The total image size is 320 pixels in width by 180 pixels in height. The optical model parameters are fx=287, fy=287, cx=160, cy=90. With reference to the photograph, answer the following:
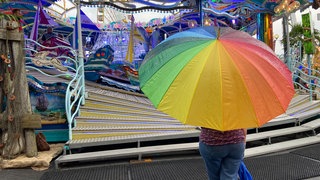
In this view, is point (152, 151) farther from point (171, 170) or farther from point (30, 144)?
point (30, 144)

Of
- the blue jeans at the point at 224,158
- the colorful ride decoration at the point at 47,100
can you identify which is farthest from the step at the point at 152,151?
the blue jeans at the point at 224,158

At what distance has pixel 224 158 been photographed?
2.66 meters

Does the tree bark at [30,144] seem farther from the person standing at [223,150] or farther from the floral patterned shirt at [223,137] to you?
the floral patterned shirt at [223,137]

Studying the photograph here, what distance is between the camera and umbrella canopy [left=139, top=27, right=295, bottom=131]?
2.19 metres

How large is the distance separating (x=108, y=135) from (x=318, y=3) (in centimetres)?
846

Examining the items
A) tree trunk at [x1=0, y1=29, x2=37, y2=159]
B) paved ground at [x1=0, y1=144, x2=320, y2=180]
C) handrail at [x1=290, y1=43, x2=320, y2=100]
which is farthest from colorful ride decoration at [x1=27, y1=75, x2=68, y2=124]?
handrail at [x1=290, y1=43, x2=320, y2=100]

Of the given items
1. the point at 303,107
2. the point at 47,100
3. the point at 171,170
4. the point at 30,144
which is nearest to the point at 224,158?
the point at 171,170

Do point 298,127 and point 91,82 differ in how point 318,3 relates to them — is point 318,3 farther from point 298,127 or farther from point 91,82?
point 91,82

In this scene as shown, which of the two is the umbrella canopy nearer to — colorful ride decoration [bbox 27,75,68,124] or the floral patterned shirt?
the floral patterned shirt

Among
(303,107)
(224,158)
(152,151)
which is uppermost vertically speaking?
(224,158)

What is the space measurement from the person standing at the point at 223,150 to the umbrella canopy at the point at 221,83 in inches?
15.8

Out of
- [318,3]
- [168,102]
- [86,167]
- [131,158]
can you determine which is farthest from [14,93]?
[318,3]

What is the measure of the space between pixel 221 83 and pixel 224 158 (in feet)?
2.76

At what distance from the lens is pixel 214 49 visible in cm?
231
